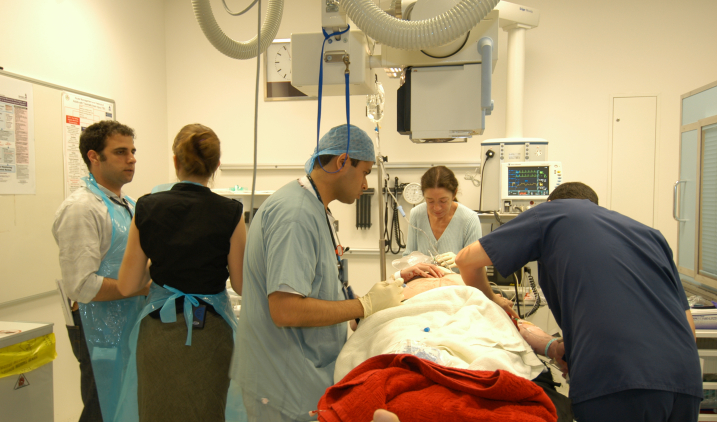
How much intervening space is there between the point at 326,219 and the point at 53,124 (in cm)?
228

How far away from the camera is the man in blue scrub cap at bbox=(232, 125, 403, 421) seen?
1.14 meters

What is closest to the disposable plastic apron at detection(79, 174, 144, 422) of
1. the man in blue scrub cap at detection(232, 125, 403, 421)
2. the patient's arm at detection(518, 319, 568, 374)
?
the man in blue scrub cap at detection(232, 125, 403, 421)

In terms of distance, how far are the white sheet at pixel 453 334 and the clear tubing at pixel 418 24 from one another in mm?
747

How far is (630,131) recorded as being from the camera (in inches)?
136

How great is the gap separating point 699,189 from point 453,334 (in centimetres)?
200

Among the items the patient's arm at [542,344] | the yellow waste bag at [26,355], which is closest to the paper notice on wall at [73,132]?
the yellow waste bag at [26,355]

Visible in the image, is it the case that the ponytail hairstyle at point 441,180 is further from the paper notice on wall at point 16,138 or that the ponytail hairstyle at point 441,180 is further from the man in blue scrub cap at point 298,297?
the paper notice on wall at point 16,138

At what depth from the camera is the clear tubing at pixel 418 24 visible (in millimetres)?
1009

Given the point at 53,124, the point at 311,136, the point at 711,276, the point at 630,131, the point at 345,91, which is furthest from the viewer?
the point at 311,136

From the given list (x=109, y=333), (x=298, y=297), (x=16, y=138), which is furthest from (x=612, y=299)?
(x=16, y=138)

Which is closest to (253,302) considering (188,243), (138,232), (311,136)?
(188,243)

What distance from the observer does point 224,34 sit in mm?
1381

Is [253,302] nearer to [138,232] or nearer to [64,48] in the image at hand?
[138,232]

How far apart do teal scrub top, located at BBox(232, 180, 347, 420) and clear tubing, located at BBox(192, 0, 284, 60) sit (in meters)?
0.51
